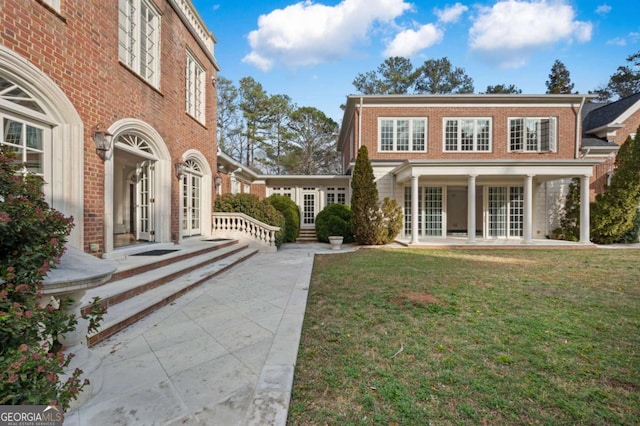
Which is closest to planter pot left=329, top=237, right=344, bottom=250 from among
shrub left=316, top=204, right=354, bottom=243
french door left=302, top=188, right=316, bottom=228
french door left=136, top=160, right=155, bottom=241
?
shrub left=316, top=204, right=354, bottom=243

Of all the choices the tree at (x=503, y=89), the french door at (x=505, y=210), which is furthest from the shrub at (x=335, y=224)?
the tree at (x=503, y=89)

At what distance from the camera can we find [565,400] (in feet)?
6.61

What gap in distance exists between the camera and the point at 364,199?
10.9 m

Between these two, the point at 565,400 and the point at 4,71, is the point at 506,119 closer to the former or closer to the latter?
the point at 565,400

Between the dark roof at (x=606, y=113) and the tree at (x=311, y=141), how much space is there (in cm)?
1770

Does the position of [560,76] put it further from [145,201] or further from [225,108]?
[145,201]

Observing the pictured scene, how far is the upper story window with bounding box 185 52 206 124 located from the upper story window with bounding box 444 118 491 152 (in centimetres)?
1046

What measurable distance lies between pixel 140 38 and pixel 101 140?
296 centimetres

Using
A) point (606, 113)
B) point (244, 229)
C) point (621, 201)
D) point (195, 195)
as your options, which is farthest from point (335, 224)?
point (606, 113)

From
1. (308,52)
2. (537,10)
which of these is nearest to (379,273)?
(537,10)

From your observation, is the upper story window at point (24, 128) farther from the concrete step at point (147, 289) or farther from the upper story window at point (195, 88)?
the upper story window at point (195, 88)

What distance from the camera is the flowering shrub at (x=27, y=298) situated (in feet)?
3.73

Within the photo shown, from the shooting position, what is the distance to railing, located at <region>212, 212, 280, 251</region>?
31.2 feet

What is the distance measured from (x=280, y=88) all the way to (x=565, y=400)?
86.9ft
